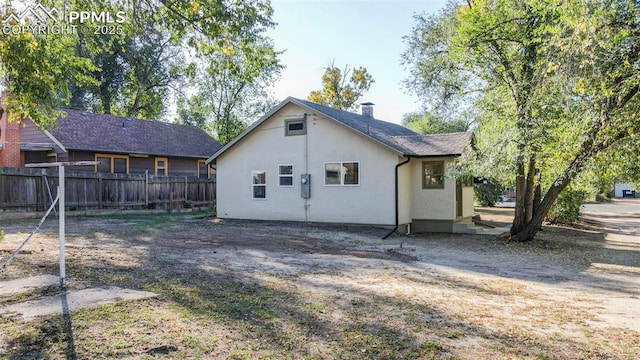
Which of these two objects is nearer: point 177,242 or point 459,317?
point 459,317

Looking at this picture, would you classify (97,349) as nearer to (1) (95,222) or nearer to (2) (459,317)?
(2) (459,317)

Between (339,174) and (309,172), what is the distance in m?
1.25

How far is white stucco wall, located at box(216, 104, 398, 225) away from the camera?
51.5 feet

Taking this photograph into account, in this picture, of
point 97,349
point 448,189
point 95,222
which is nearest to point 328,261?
point 97,349

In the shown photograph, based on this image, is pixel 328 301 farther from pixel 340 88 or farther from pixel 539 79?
pixel 340 88

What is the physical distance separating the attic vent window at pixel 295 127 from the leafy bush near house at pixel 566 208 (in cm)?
1171

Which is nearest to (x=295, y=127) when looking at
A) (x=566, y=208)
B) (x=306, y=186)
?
(x=306, y=186)

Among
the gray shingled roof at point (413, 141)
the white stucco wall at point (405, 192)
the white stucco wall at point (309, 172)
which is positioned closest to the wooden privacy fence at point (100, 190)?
the white stucco wall at point (309, 172)

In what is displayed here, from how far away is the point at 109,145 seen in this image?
22797 millimetres

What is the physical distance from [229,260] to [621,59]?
8098mm

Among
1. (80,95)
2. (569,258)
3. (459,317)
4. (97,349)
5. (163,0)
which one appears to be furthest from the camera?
(80,95)

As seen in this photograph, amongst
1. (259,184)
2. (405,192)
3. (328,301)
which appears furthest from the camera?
(259,184)

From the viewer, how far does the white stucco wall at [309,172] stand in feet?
51.5

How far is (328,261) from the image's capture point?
952 cm
